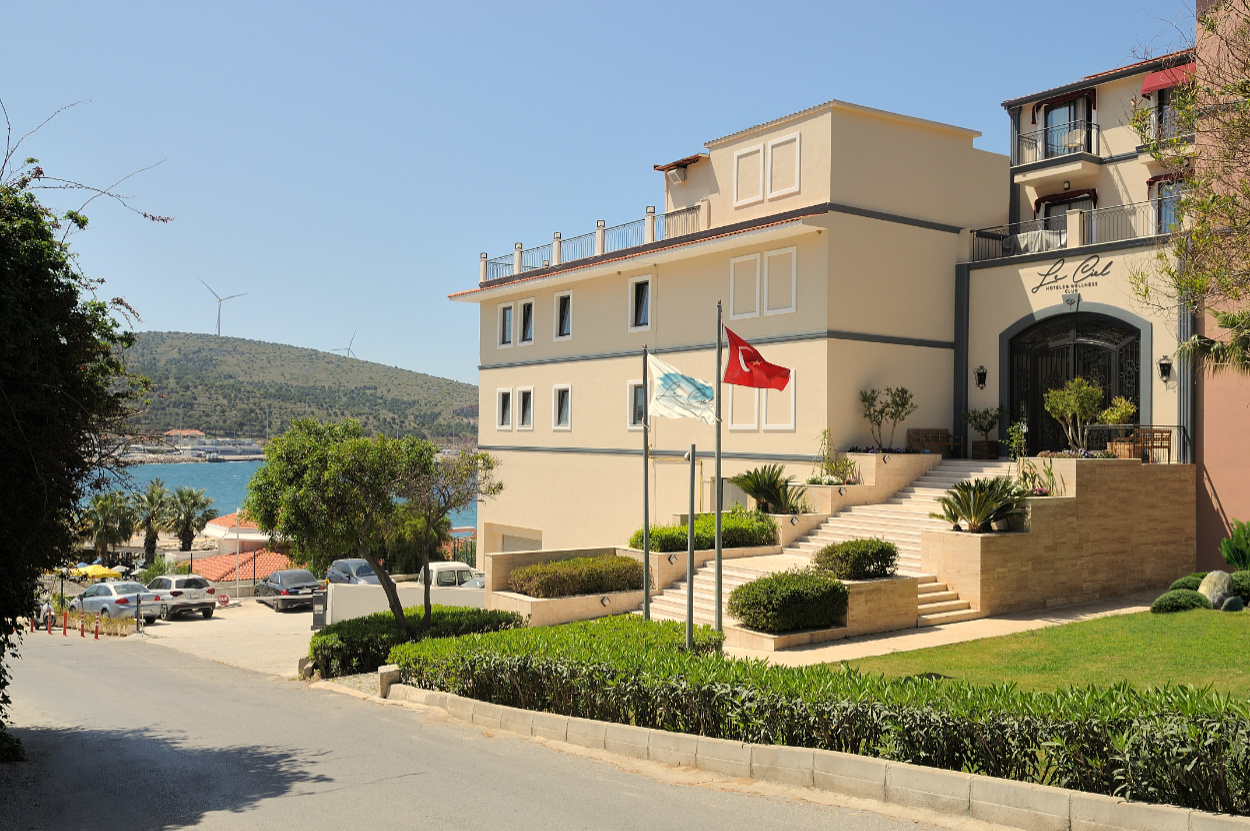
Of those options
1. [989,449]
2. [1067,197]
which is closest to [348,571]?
[989,449]

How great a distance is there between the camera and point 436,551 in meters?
39.2

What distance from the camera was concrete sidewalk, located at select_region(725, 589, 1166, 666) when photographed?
1485 cm

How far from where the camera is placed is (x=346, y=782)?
8.91 metres

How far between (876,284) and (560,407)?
1204 centimetres

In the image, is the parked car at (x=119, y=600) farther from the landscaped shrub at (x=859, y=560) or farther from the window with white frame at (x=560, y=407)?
the landscaped shrub at (x=859, y=560)

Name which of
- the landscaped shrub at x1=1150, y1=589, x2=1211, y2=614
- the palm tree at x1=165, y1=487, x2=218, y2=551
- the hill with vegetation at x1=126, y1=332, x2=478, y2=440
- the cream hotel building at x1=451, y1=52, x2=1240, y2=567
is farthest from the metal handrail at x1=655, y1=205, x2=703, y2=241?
the hill with vegetation at x1=126, y1=332, x2=478, y2=440

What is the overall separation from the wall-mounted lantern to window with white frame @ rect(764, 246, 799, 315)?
8113 millimetres

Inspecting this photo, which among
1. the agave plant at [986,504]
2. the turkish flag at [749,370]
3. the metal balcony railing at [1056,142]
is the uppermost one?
the metal balcony railing at [1056,142]

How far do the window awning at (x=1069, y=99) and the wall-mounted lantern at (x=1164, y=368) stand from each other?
34.9ft

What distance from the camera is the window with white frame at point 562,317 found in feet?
105

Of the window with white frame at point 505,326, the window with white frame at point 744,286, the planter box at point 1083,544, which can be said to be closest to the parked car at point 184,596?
the window with white frame at point 505,326

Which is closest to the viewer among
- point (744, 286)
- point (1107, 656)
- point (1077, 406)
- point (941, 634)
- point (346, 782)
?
point (346, 782)

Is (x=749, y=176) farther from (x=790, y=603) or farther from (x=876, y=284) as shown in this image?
(x=790, y=603)

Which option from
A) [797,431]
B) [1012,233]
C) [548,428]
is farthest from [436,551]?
[1012,233]
